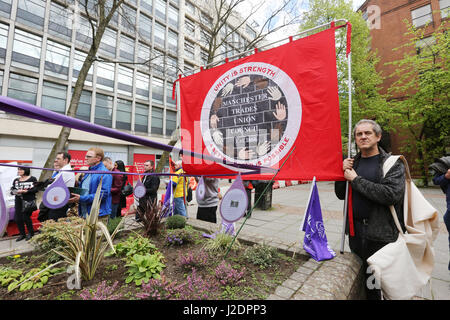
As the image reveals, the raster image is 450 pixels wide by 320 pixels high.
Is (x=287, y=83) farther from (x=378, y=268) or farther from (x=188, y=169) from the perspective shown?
(x=378, y=268)

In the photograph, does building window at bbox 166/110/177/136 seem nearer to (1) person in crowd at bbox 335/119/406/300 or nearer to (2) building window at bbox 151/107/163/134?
(2) building window at bbox 151/107/163/134

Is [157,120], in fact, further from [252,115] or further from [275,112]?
[275,112]

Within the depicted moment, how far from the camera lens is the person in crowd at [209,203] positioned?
12.7ft

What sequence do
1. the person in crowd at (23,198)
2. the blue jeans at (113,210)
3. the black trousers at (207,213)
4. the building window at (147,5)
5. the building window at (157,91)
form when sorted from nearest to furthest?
the black trousers at (207,213) < the person in crowd at (23,198) < the blue jeans at (113,210) < the building window at (147,5) < the building window at (157,91)

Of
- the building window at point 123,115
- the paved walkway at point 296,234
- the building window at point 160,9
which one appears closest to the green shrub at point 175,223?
the paved walkway at point 296,234

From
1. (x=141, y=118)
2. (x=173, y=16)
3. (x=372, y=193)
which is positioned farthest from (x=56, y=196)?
(x=173, y=16)

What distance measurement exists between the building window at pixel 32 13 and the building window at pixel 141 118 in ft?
31.6

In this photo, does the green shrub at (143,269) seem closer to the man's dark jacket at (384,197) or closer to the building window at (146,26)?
the man's dark jacket at (384,197)

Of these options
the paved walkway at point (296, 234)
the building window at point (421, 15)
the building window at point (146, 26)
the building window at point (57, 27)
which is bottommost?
the paved walkway at point (296, 234)

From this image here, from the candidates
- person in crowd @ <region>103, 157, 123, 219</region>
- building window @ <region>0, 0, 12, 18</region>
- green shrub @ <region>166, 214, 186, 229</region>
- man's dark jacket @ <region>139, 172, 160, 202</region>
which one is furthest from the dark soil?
building window @ <region>0, 0, 12, 18</region>

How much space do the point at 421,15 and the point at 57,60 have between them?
103 ft

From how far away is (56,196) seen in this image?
8.14 ft
